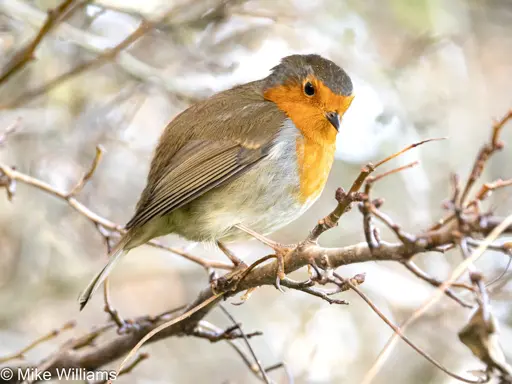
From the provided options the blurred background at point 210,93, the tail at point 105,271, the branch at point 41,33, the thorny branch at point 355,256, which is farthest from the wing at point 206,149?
the branch at point 41,33

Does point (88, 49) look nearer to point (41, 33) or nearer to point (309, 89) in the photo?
point (41, 33)

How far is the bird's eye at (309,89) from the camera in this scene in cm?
335

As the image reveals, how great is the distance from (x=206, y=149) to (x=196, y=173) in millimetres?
170

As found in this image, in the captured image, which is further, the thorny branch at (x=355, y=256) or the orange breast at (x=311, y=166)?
the orange breast at (x=311, y=166)

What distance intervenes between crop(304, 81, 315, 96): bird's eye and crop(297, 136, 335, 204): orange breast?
289 millimetres

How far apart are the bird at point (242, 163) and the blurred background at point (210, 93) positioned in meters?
0.67

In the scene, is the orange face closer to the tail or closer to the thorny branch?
the thorny branch

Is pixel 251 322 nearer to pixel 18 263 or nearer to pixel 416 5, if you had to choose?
pixel 18 263

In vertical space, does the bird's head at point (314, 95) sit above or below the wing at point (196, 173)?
above

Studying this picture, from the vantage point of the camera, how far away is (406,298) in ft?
14.7

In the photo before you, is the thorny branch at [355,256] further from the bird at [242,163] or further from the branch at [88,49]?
the branch at [88,49]

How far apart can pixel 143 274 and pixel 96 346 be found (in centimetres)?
224

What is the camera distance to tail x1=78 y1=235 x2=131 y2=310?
2.78 meters

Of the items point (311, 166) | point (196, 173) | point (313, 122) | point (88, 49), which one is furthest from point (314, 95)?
point (88, 49)
